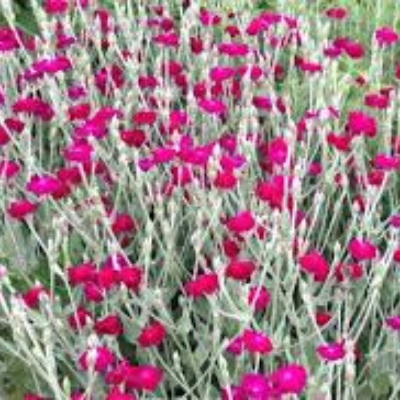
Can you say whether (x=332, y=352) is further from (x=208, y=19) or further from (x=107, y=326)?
(x=208, y=19)

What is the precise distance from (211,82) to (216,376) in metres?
0.80

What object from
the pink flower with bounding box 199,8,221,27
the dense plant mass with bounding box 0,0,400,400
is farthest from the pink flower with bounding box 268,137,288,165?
the pink flower with bounding box 199,8,221,27

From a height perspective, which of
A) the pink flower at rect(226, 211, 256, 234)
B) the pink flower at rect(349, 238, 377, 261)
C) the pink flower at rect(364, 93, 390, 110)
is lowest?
the pink flower at rect(349, 238, 377, 261)

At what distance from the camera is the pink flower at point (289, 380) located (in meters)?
1.60

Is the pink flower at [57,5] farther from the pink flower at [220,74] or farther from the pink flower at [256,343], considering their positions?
the pink flower at [256,343]

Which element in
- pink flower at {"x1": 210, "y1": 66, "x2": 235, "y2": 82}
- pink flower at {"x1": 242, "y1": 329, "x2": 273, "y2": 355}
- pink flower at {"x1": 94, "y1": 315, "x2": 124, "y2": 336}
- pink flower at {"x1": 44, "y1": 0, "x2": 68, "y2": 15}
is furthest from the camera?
pink flower at {"x1": 44, "y1": 0, "x2": 68, "y2": 15}

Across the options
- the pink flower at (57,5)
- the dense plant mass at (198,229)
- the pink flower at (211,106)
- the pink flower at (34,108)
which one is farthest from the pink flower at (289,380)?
the pink flower at (57,5)

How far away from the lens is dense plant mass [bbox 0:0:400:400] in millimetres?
1898

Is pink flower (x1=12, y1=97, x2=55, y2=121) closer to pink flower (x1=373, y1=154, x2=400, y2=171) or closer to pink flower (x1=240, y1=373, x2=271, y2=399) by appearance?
pink flower (x1=373, y1=154, x2=400, y2=171)

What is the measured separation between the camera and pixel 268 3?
150 inches

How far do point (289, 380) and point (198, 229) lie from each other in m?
0.45

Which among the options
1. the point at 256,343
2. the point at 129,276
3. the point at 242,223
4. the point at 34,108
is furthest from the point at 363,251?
the point at 34,108

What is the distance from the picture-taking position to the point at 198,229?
1977 mm

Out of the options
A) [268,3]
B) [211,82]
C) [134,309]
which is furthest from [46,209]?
[268,3]
